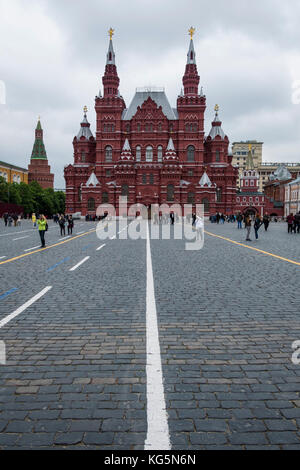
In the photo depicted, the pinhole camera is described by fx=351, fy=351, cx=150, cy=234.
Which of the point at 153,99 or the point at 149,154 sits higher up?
the point at 153,99

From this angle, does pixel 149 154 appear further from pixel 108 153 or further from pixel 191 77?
pixel 191 77

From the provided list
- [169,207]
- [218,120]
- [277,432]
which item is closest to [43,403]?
[277,432]

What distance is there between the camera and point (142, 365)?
3.88m

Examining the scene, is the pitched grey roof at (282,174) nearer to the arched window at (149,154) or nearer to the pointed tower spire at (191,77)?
the pointed tower spire at (191,77)

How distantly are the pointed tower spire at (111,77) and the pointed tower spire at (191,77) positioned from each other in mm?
13299

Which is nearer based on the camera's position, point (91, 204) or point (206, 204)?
point (206, 204)

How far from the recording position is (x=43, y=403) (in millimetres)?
3119

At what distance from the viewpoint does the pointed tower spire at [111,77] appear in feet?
221

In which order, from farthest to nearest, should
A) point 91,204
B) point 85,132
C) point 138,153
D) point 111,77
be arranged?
point 85,132, point 138,153, point 91,204, point 111,77

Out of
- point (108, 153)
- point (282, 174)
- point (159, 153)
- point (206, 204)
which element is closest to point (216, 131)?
point (159, 153)

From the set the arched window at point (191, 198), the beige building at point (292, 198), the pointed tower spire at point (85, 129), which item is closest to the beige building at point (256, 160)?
the beige building at point (292, 198)

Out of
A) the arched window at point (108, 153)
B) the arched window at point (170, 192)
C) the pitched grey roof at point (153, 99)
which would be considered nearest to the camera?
the arched window at point (170, 192)

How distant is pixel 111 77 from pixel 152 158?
17232mm
